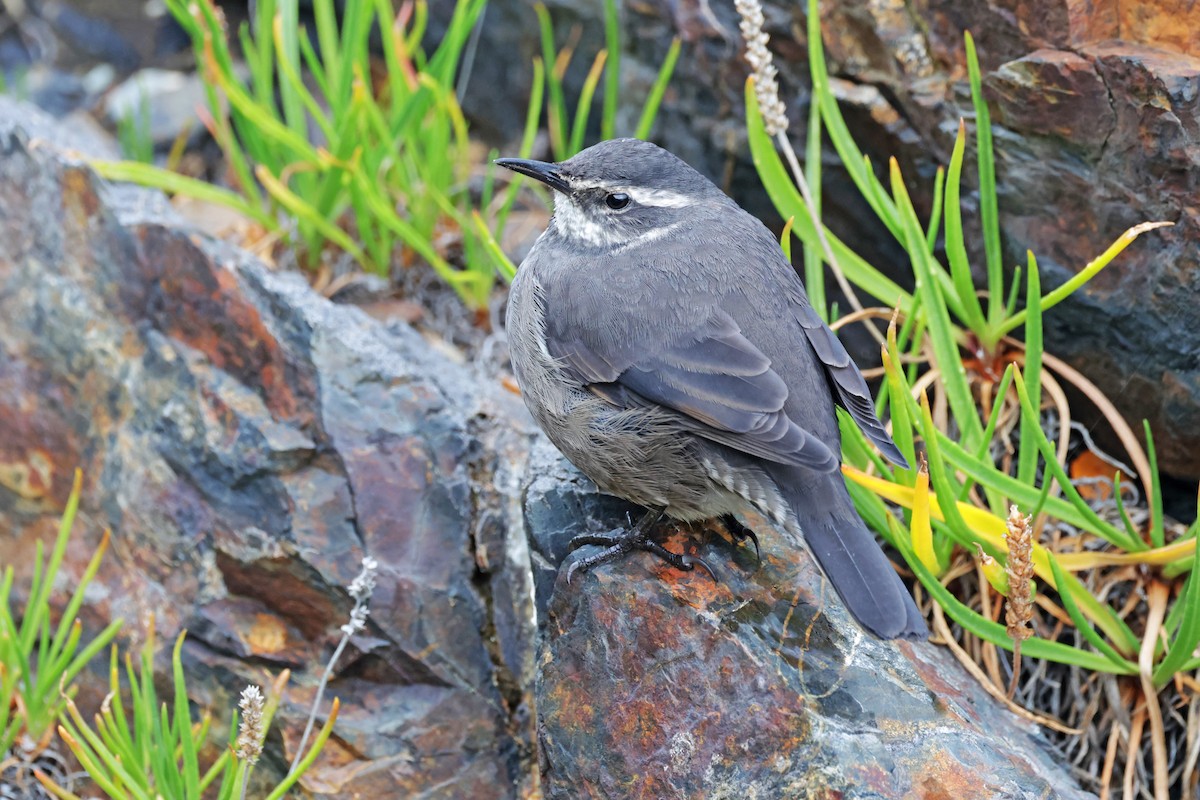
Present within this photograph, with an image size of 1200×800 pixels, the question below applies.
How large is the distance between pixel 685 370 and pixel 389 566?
1394mm

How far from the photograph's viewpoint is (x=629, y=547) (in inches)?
142

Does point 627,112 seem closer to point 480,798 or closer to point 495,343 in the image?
point 495,343

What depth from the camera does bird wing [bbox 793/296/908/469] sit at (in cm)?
342

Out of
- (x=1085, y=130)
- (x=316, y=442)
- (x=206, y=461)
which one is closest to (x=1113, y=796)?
(x=1085, y=130)

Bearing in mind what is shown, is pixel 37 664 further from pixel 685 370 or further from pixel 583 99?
pixel 583 99

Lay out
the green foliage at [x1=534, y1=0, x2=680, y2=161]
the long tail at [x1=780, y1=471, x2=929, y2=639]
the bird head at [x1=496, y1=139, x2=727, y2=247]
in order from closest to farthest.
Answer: the long tail at [x1=780, y1=471, x2=929, y2=639] → the bird head at [x1=496, y1=139, x2=727, y2=247] → the green foliage at [x1=534, y1=0, x2=680, y2=161]

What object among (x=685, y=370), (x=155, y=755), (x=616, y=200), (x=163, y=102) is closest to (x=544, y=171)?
(x=616, y=200)

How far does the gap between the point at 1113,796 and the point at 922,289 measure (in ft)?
5.75

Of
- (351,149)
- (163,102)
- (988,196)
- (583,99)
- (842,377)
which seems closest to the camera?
(842,377)

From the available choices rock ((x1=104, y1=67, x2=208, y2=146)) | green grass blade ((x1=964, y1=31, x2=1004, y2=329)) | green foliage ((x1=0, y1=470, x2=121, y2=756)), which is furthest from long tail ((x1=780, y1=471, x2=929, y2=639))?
rock ((x1=104, y1=67, x2=208, y2=146))

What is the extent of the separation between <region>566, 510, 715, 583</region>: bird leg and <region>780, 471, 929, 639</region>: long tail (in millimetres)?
444

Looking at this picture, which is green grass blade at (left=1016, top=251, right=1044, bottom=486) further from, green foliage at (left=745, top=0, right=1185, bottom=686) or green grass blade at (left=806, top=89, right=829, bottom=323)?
green grass blade at (left=806, top=89, right=829, bottom=323)

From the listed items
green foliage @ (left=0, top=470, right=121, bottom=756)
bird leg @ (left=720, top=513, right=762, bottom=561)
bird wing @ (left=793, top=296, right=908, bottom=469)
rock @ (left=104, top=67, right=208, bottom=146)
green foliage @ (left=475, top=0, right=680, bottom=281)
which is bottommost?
green foliage @ (left=0, top=470, right=121, bottom=756)

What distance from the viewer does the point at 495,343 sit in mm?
5348
